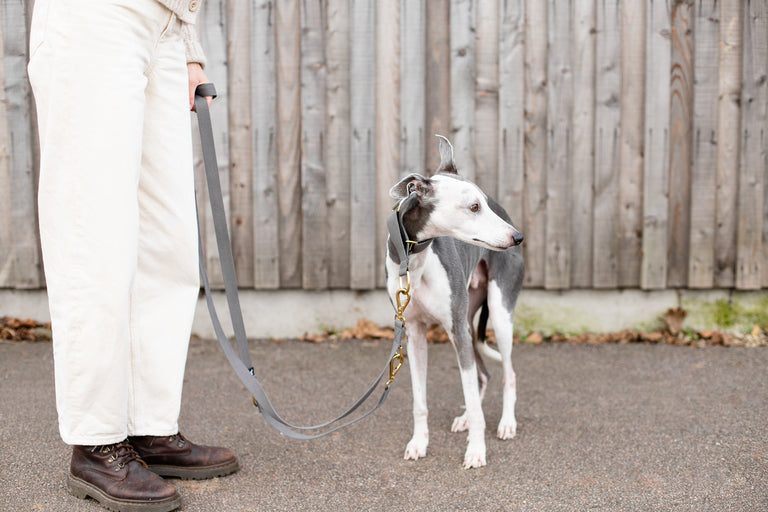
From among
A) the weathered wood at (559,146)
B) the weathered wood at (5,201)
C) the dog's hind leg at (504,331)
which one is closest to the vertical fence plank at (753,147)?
the weathered wood at (559,146)

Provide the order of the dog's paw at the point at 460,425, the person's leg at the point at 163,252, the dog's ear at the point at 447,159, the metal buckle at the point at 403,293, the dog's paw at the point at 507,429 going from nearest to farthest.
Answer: the person's leg at the point at 163,252, the metal buckle at the point at 403,293, the dog's ear at the point at 447,159, the dog's paw at the point at 507,429, the dog's paw at the point at 460,425

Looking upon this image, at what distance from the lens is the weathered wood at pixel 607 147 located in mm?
5113

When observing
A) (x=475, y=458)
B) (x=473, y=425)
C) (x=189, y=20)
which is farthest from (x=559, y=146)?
(x=189, y=20)

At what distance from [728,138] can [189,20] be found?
387 centimetres

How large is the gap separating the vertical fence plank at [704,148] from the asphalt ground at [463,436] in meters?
0.63

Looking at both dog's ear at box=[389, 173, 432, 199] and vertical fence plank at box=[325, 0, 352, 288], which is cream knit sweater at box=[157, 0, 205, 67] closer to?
dog's ear at box=[389, 173, 432, 199]

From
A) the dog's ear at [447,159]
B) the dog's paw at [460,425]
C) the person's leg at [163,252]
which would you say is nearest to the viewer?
the person's leg at [163,252]

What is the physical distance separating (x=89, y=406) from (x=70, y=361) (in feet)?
0.59

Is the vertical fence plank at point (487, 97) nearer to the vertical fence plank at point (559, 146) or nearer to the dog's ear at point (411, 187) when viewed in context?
the vertical fence plank at point (559, 146)

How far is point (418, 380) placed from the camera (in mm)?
3436

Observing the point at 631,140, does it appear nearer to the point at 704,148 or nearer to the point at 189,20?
the point at 704,148

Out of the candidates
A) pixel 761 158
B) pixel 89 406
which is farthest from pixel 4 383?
pixel 761 158

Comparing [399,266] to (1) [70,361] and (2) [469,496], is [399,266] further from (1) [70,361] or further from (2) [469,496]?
(1) [70,361]

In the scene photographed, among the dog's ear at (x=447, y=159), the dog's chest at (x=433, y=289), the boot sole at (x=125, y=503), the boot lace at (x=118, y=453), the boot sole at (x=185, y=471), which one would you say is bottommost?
the boot sole at (x=185, y=471)
